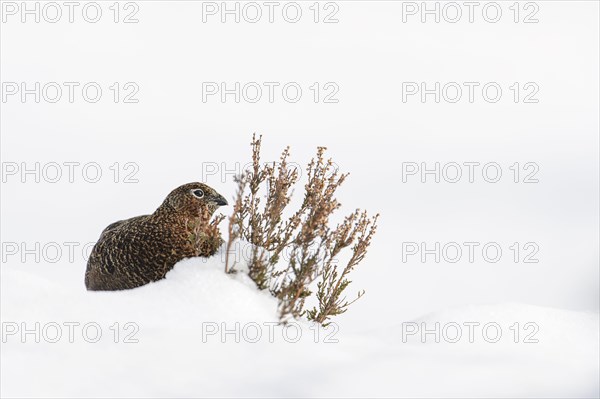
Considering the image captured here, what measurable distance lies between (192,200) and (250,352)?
246cm

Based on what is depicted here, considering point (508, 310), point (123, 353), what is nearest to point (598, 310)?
point (508, 310)

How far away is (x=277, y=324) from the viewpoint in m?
6.80

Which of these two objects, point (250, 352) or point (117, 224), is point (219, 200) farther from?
point (250, 352)

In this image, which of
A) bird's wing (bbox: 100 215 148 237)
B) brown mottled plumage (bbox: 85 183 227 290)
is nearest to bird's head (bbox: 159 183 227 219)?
brown mottled plumage (bbox: 85 183 227 290)

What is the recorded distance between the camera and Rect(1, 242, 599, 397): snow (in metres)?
5.40

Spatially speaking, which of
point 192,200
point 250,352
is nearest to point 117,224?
point 192,200

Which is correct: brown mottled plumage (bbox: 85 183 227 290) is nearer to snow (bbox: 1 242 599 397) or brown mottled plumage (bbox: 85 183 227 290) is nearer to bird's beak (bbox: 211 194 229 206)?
bird's beak (bbox: 211 194 229 206)

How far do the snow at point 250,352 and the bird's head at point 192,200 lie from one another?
34.8 inches

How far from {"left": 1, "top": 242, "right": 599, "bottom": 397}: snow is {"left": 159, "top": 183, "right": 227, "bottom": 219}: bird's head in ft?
2.90

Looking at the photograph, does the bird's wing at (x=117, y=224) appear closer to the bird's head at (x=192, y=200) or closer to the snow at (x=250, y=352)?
the bird's head at (x=192, y=200)

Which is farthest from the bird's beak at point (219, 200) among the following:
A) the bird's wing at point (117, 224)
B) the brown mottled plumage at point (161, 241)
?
the bird's wing at point (117, 224)

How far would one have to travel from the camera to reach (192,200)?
7848 millimetres

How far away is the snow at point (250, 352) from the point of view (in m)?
5.40

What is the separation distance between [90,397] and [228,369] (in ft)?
3.22
